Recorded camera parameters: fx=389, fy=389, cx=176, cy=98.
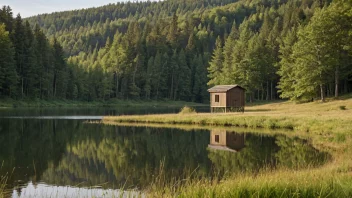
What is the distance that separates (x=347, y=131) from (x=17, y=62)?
74.4 metres

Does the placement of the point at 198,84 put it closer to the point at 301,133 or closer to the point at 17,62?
the point at 17,62

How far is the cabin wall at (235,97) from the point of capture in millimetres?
59362

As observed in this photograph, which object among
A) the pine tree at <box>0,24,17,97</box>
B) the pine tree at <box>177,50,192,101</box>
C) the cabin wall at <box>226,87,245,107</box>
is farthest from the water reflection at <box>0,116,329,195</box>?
the pine tree at <box>177,50,192,101</box>

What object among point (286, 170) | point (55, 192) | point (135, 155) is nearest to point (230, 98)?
point (135, 155)

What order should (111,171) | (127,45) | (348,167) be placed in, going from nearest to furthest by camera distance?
(348,167) < (111,171) < (127,45)

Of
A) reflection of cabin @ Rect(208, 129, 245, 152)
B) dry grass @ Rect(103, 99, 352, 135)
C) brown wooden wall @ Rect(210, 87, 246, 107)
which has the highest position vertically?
brown wooden wall @ Rect(210, 87, 246, 107)

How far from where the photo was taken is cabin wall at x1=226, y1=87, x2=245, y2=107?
5936 cm

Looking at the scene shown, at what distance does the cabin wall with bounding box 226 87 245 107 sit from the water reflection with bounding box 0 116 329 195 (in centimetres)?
2333

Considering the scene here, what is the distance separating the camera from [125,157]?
75.2 ft

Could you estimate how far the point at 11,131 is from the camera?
113 ft

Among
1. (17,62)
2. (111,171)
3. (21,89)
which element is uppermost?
(17,62)

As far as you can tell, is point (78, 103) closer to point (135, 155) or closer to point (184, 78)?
point (184, 78)

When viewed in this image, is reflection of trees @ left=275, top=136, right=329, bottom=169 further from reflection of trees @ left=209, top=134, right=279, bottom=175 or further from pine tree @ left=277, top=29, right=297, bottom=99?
pine tree @ left=277, top=29, right=297, bottom=99

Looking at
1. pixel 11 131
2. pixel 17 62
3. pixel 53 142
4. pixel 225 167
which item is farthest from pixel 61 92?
pixel 225 167
